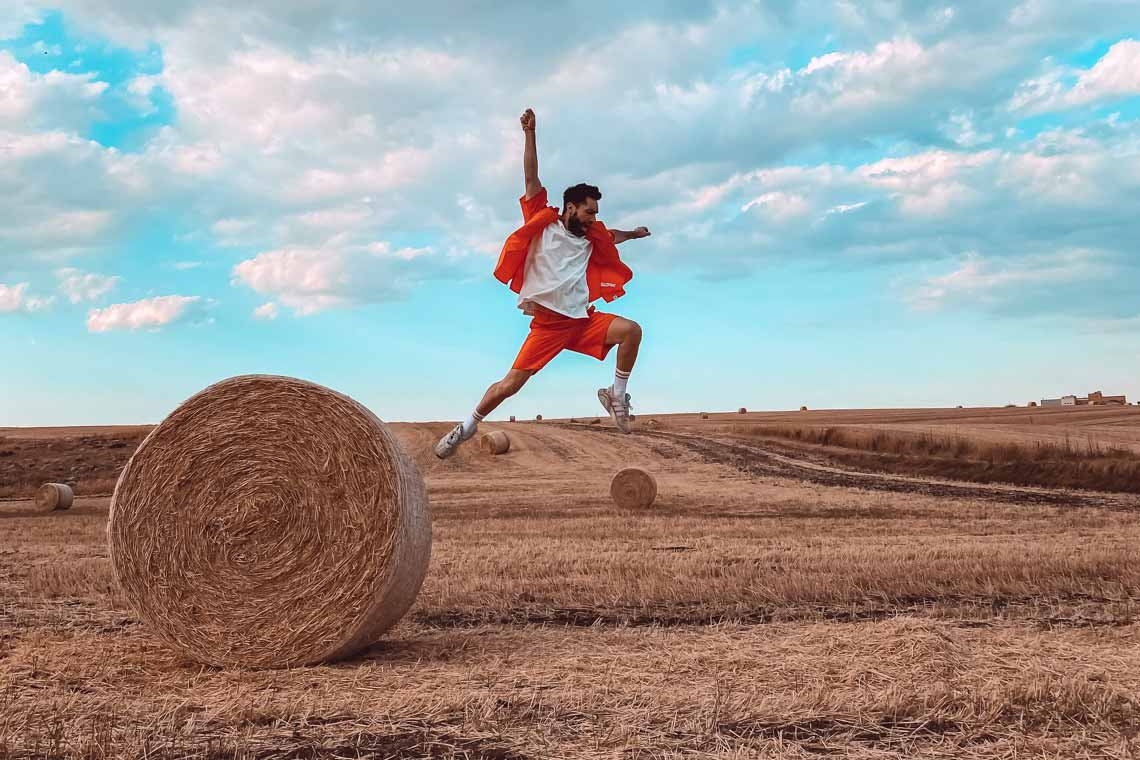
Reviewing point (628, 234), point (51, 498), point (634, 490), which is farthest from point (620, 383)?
point (51, 498)

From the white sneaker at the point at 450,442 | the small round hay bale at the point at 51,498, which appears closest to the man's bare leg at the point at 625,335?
the white sneaker at the point at 450,442

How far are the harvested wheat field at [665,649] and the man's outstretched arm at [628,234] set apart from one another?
249cm

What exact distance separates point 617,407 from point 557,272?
1.02 meters

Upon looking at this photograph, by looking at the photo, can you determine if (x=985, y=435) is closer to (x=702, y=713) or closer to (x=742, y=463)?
(x=742, y=463)

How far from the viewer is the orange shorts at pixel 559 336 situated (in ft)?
20.2

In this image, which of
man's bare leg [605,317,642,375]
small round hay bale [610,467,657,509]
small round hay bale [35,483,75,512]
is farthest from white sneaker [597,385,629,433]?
small round hay bale [35,483,75,512]

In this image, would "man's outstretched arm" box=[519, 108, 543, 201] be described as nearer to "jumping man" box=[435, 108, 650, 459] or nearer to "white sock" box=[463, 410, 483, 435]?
"jumping man" box=[435, 108, 650, 459]

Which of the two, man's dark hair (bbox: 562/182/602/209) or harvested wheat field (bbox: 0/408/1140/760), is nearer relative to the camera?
harvested wheat field (bbox: 0/408/1140/760)

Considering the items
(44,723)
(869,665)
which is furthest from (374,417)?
(869,665)

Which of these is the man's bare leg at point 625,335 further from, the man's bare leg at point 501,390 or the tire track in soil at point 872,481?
the tire track in soil at point 872,481

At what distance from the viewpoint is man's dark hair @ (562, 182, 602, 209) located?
6043mm

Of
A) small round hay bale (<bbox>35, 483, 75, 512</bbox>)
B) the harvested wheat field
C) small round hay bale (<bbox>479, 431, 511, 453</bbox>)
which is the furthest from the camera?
small round hay bale (<bbox>479, 431, 511, 453</bbox>)

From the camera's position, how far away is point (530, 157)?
5875 millimetres

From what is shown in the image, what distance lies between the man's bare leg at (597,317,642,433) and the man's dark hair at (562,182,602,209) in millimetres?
723
